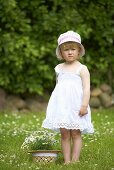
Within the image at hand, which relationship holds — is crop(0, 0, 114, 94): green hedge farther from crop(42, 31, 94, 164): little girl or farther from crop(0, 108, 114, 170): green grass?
crop(42, 31, 94, 164): little girl

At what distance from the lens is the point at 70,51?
6016 millimetres

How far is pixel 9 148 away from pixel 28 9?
583 cm

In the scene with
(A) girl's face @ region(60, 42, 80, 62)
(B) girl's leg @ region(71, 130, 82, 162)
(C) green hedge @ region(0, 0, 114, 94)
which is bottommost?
(B) girl's leg @ region(71, 130, 82, 162)

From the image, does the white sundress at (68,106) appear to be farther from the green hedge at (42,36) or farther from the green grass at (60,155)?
the green hedge at (42,36)

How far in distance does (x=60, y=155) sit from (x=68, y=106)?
0.92 metres

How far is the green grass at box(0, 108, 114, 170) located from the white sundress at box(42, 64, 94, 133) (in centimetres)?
41

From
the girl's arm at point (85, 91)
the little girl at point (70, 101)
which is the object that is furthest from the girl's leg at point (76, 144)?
the girl's arm at point (85, 91)

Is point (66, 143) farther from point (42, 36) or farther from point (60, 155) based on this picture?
point (42, 36)

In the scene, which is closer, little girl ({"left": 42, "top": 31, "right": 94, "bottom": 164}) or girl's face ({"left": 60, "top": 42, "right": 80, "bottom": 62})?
little girl ({"left": 42, "top": 31, "right": 94, "bottom": 164})

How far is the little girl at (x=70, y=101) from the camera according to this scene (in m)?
5.82

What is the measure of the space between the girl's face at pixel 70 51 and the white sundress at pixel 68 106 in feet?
0.46

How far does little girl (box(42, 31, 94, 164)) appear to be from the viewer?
5824mm

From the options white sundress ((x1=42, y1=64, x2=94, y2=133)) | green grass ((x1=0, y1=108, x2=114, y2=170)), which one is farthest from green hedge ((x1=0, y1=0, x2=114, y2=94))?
white sundress ((x1=42, y1=64, x2=94, y2=133))

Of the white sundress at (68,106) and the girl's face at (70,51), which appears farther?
the girl's face at (70,51)
